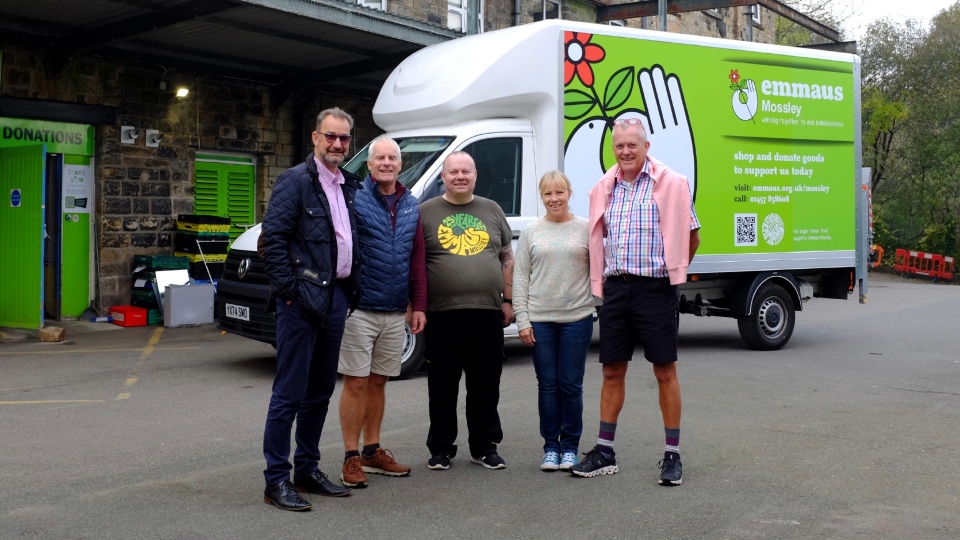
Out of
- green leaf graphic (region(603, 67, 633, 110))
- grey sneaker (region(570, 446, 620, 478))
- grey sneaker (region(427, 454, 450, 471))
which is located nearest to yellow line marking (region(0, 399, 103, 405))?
grey sneaker (region(427, 454, 450, 471))

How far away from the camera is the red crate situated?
13367 millimetres

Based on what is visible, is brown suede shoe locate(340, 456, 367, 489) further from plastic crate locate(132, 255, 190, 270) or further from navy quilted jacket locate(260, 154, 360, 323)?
plastic crate locate(132, 255, 190, 270)

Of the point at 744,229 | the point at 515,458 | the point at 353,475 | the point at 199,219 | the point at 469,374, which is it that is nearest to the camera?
the point at 353,475

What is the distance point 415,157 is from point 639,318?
4094mm

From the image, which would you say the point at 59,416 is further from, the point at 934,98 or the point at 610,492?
the point at 934,98

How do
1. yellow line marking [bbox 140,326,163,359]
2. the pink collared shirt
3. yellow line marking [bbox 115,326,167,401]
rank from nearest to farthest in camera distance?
the pink collared shirt, yellow line marking [bbox 115,326,167,401], yellow line marking [bbox 140,326,163,359]

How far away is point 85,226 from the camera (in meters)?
13.7

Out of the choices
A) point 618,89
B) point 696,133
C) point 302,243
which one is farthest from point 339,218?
point 696,133

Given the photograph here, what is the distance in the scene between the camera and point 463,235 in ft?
19.1

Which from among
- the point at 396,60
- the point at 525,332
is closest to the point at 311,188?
the point at 525,332

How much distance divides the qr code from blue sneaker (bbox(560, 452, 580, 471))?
5.43 metres

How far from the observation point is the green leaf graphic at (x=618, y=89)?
9.89 metres

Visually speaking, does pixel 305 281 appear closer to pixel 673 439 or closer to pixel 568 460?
pixel 568 460

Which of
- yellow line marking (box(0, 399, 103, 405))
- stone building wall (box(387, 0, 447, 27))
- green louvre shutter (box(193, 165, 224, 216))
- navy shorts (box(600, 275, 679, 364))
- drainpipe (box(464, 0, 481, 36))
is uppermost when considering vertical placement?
stone building wall (box(387, 0, 447, 27))
